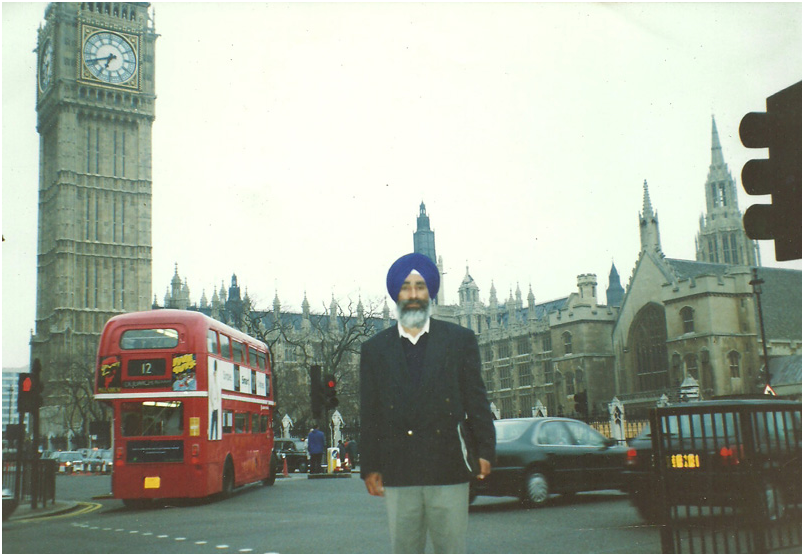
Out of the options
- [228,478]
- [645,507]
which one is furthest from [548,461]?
[228,478]

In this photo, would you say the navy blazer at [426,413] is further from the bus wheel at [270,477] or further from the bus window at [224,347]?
the bus wheel at [270,477]

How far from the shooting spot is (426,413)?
16.5ft

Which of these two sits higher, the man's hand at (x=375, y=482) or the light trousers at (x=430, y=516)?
the man's hand at (x=375, y=482)

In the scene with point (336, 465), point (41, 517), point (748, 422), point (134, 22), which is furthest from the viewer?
point (134, 22)

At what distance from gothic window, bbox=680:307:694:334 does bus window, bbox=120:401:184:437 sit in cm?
4459

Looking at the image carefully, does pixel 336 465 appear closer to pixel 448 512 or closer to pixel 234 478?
pixel 234 478

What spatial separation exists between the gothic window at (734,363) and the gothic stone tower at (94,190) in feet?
180

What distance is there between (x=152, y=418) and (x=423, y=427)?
11627 millimetres

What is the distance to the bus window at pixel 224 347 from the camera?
1678 cm

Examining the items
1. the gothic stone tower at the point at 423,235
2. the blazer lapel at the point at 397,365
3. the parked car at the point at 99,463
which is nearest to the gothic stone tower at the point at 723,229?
the gothic stone tower at the point at 423,235

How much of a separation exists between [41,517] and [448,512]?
1082cm

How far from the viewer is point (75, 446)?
62.3 m

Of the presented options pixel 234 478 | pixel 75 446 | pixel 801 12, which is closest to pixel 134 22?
pixel 75 446

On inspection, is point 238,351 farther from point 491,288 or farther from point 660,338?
point 491,288
